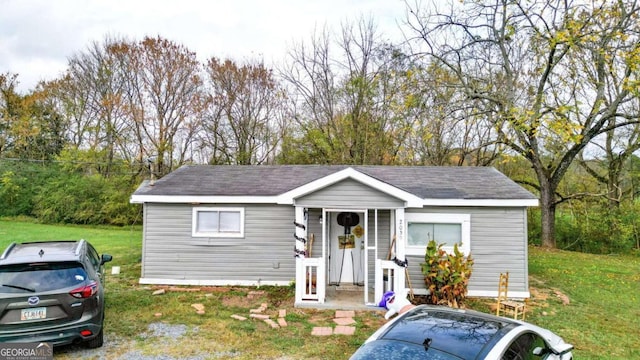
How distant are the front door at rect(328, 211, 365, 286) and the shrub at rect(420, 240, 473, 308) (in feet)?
5.83

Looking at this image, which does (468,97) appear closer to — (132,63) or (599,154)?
(599,154)

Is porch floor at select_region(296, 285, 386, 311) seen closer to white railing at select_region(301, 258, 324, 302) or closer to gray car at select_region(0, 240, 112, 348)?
white railing at select_region(301, 258, 324, 302)

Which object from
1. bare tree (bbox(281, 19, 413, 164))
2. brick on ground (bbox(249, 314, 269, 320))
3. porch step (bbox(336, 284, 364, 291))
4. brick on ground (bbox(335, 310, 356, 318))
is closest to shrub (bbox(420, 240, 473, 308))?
porch step (bbox(336, 284, 364, 291))

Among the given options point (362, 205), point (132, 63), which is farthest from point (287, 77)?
point (362, 205)

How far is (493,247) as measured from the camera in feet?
29.8

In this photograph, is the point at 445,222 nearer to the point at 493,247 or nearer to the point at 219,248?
the point at 493,247

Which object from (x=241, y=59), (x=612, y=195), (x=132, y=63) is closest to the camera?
(x=612, y=195)

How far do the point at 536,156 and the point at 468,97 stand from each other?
4188mm

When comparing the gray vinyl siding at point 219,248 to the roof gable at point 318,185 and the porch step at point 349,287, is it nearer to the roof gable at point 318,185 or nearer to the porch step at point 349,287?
the roof gable at point 318,185

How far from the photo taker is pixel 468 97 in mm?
14344

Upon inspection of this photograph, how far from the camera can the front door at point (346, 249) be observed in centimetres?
955

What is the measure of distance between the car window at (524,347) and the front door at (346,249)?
18.8 ft

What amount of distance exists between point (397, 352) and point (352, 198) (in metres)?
4.88

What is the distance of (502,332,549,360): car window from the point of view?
3398mm
